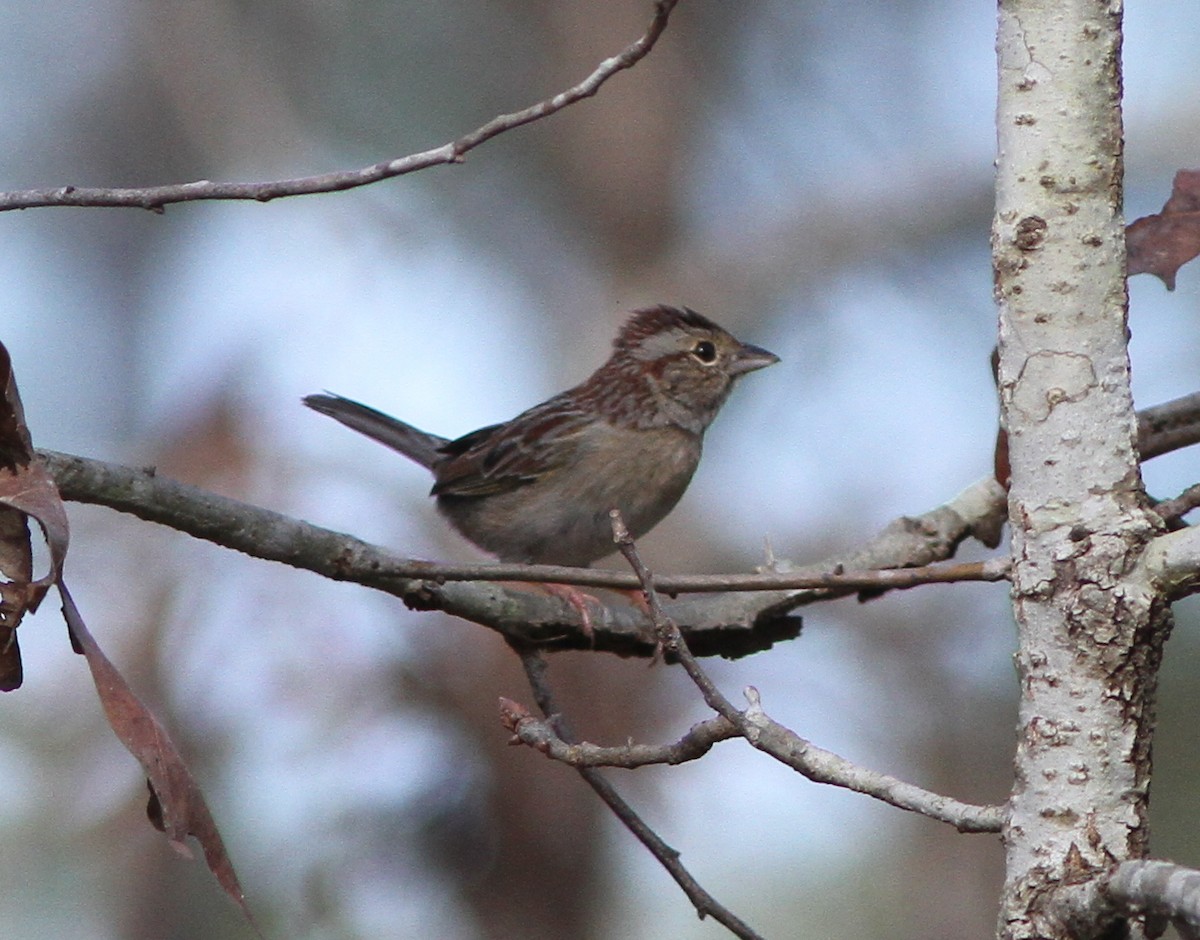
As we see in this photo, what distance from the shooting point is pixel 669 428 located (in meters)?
6.00

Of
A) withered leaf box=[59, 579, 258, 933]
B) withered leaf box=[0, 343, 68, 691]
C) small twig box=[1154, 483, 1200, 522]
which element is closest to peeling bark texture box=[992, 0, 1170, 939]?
small twig box=[1154, 483, 1200, 522]

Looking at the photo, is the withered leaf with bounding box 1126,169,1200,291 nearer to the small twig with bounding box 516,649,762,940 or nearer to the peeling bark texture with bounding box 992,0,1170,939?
the peeling bark texture with bounding box 992,0,1170,939

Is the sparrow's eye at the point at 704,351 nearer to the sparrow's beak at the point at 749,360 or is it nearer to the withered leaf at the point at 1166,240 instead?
the sparrow's beak at the point at 749,360

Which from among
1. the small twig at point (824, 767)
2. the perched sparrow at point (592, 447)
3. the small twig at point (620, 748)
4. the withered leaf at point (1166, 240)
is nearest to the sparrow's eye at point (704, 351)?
the perched sparrow at point (592, 447)

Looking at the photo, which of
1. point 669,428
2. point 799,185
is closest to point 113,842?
point 669,428

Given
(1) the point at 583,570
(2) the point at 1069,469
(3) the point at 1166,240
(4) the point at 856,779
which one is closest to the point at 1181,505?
(2) the point at 1069,469

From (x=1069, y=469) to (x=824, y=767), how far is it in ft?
1.65

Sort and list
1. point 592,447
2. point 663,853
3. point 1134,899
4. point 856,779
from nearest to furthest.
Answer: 1. point 1134,899
2. point 856,779
3. point 663,853
4. point 592,447

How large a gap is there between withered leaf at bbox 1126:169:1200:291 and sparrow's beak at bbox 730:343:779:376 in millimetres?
3946

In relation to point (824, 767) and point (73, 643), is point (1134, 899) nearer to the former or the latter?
point (824, 767)

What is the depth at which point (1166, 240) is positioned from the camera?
7.58 ft

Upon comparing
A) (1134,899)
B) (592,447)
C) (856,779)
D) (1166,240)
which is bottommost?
(1134,899)

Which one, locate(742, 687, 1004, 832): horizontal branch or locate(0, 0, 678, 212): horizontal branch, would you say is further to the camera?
locate(0, 0, 678, 212): horizontal branch

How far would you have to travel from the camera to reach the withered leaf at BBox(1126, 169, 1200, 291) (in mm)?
2273
